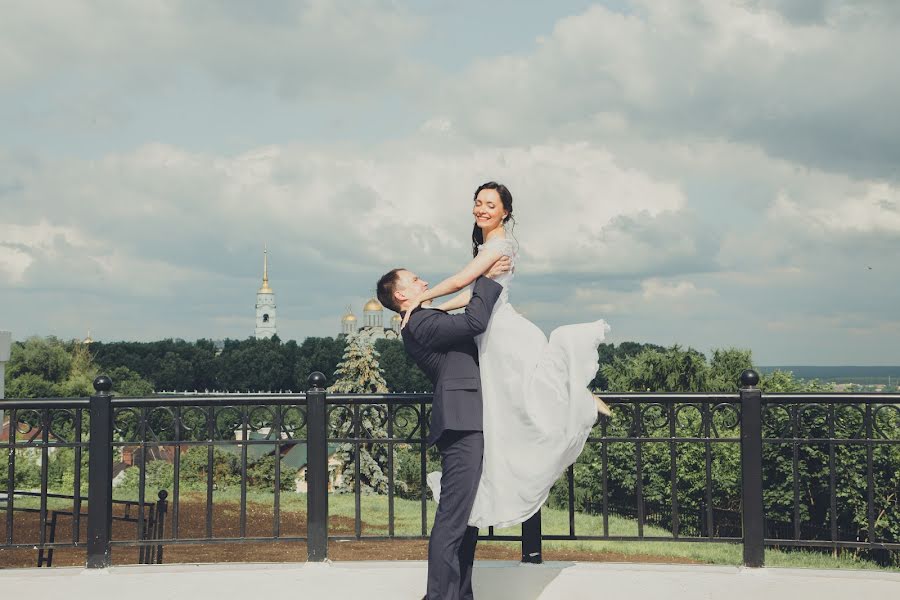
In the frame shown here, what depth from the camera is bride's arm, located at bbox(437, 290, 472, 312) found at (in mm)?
4070

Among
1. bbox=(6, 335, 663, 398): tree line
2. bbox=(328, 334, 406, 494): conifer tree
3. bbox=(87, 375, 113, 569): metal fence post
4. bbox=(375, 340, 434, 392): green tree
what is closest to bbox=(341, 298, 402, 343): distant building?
bbox=(6, 335, 663, 398): tree line

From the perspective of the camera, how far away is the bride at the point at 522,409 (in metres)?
4.00

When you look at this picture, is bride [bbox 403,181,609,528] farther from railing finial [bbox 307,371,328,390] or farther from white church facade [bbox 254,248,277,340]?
white church facade [bbox 254,248,277,340]

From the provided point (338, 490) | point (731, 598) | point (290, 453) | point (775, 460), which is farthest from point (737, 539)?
point (290, 453)

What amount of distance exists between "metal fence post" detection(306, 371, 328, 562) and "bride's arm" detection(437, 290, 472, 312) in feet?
4.71

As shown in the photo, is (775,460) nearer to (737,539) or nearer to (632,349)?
(737,539)

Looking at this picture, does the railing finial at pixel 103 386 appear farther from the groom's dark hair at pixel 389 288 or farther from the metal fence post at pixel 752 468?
the metal fence post at pixel 752 468

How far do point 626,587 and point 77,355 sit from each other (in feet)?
214

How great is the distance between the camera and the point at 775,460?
2912 cm

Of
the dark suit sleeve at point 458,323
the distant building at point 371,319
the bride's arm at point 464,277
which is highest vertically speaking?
the distant building at point 371,319

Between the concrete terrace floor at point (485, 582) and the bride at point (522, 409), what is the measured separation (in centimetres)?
106

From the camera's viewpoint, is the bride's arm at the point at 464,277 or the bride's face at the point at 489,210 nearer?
the bride's arm at the point at 464,277

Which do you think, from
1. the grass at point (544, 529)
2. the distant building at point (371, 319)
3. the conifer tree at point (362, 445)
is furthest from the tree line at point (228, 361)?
the grass at point (544, 529)

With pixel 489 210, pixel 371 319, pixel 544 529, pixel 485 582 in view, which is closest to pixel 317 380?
pixel 485 582
